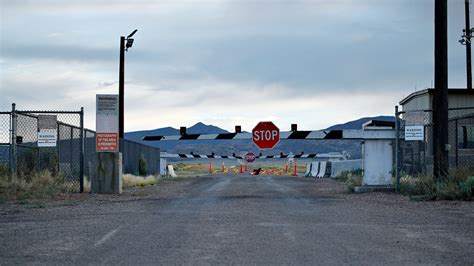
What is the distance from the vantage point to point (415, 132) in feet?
67.3

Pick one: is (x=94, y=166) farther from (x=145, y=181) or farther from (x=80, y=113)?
(x=145, y=181)

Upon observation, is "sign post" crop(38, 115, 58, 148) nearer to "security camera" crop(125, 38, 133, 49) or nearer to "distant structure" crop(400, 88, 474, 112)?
"security camera" crop(125, 38, 133, 49)

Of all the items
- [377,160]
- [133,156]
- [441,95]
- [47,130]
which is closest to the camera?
[441,95]

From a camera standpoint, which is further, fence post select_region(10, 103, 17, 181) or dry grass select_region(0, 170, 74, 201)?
fence post select_region(10, 103, 17, 181)

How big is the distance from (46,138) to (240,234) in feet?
38.1

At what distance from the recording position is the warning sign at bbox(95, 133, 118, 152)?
23.0m

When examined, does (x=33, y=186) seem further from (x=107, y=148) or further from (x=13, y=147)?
(x=107, y=148)

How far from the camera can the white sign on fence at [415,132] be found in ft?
67.2

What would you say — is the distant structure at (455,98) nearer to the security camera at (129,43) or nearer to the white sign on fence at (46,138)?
the security camera at (129,43)

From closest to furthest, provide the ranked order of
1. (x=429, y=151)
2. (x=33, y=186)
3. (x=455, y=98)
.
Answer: (x=33, y=186)
(x=429, y=151)
(x=455, y=98)

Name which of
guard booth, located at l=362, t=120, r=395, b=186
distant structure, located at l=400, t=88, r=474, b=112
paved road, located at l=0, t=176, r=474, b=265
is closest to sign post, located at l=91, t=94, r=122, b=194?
paved road, located at l=0, t=176, r=474, b=265

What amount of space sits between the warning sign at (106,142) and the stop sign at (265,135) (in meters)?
A: 6.03

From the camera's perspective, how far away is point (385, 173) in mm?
23250

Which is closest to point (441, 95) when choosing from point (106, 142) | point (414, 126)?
point (414, 126)
